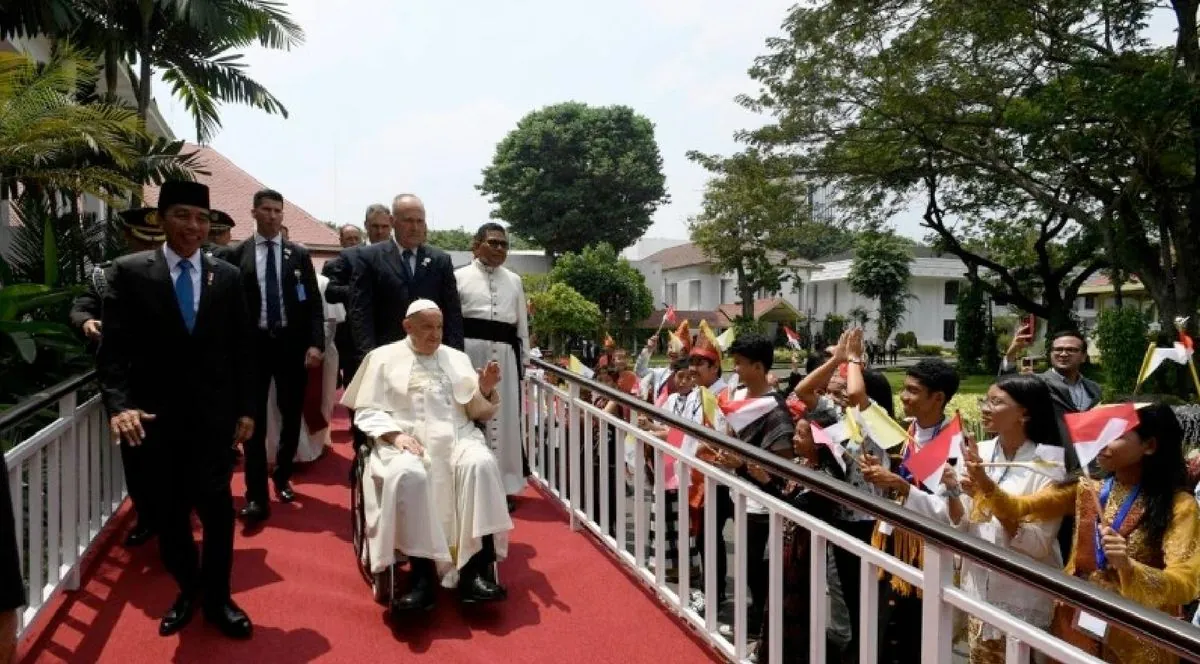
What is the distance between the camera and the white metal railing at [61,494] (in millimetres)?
3148

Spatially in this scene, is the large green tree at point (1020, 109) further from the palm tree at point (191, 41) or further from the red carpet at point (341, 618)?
the red carpet at point (341, 618)

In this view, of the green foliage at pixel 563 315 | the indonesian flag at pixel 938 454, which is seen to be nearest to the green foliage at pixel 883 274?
the green foliage at pixel 563 315

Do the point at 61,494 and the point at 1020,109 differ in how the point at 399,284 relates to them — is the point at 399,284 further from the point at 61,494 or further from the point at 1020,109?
the point at 1020,109

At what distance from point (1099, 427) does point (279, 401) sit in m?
4.14

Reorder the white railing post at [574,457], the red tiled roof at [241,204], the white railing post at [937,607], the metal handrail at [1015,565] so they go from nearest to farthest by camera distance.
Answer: the metal handrail at [1015,565], the white railing post at [937,607], the white railing post at [574,457], the red tiled roof at [241,204]

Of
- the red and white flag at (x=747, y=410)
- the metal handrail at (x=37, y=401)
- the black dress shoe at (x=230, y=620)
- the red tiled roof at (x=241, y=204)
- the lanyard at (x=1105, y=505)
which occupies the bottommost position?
the black dress shoe at (x=230, y=620)

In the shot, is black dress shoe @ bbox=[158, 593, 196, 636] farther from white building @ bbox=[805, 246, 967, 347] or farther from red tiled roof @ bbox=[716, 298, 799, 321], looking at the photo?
white building @ bbox=[805, 246, 967, 347]

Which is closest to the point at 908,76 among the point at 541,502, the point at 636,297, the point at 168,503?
the point at 541,502

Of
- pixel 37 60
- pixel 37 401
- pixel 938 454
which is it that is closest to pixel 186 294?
pixel 37 401

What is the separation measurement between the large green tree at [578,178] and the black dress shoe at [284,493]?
4045 cm

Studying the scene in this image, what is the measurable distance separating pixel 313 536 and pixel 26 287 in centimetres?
191

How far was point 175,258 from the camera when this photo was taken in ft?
10.8

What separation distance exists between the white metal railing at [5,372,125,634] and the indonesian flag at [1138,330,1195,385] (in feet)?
13.3

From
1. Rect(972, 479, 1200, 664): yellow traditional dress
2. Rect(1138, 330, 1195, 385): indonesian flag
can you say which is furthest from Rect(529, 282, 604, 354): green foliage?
Rect(972, 479, 1200, 664): yellow traditional dress
